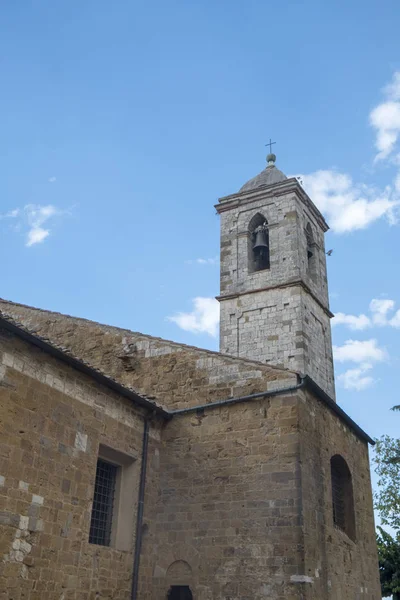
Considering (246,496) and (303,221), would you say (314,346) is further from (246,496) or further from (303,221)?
(246,496)

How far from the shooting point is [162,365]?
1353cm

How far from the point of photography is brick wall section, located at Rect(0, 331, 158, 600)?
859 centimetres

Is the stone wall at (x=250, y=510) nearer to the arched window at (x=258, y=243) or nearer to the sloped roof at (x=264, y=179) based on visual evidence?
the arched window at (x=258, y=243)

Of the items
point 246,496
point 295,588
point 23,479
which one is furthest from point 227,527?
point 23,479

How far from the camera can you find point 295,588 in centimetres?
1017

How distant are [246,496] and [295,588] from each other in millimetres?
1742

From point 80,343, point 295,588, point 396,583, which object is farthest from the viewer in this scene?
point 396,583

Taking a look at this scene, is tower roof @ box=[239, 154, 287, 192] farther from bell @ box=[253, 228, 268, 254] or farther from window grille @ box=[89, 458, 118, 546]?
window grille @ box=[89, 458, 118, 546]

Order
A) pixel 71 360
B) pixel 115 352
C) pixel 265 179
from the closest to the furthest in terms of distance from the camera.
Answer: pixel 71 360 < pixel 115 352 < pixel 265 179

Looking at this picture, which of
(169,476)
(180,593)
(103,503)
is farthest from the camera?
(169,476)

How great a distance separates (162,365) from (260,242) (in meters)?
13.3

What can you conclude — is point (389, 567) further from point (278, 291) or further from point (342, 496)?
point (278, 291)

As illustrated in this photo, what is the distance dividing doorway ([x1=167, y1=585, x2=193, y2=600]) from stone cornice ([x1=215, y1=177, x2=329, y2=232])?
18.2m

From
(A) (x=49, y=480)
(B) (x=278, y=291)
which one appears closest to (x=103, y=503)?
(A) (x=49, y=480)
